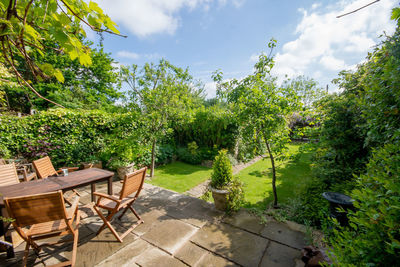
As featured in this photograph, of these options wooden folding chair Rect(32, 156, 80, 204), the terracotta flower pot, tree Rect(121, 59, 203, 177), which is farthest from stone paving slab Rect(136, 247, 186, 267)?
tree Rect(121, 59, 203, 177)

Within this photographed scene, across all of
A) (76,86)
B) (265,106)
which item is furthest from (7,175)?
(76,86)

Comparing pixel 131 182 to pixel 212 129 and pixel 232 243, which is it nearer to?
pixel 232 243

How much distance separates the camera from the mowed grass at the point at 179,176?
5613 mm

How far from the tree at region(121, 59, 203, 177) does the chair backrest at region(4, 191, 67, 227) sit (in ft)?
12.7

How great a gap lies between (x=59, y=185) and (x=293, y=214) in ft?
15.2

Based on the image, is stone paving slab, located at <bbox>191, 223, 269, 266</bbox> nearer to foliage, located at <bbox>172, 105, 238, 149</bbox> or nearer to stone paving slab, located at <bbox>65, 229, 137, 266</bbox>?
stone paving slab, located at <bbox>65, 229, 137, 266</bbox>

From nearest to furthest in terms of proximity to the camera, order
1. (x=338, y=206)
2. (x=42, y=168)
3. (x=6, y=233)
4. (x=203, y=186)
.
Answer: (x=6, y=233)
(x=338, y=206)
(x=42, y=168)
(x=203, y=186)

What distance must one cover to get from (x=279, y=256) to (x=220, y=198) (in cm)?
148

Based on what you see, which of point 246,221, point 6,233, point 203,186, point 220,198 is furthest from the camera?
point 203,186

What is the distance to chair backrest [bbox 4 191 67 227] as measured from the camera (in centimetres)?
196

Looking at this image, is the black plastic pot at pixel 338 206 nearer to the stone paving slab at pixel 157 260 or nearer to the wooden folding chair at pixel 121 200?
the stone paving slab at pixel 157 260

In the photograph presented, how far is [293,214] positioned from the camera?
3525 mm

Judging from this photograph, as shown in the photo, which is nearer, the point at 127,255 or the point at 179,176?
the point at 127,255

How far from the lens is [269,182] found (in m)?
5.96
